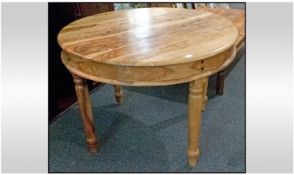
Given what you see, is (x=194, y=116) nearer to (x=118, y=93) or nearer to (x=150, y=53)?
(x=150, y=53)

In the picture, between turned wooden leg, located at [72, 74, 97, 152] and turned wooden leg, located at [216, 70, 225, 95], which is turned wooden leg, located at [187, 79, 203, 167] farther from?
turned wooden leg, located at [216, 70, 225, 95]

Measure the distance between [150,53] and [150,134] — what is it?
0.71 meters

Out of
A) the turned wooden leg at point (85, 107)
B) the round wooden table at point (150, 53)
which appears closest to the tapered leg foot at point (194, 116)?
the round wooden table at point (150, 53)

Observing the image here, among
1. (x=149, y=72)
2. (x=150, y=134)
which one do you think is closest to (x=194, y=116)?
(x=149, y=72)

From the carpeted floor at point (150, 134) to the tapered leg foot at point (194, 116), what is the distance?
3.6 inches

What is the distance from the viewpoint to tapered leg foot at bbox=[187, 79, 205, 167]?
48.0 inches

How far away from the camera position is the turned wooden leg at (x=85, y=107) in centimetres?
136

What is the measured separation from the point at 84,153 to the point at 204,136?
2.16 feet

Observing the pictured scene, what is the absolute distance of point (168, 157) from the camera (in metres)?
1.58

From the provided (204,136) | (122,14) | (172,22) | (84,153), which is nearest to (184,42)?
(172,22)

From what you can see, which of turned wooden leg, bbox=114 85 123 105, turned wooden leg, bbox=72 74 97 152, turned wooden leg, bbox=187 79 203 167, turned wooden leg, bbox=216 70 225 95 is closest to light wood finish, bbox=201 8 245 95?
turned wooden leg, bbox=216 70 225 95

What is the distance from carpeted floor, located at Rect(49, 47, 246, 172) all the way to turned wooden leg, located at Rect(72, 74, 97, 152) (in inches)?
3.4

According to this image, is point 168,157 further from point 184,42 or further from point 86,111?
point 184,42

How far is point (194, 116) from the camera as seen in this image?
1.31 metres
